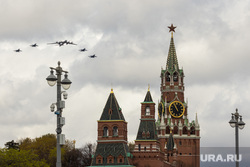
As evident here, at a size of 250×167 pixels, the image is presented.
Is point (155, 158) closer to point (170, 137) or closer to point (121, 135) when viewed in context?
point (121, 135)

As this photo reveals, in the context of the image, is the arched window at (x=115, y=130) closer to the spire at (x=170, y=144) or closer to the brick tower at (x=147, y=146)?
the brick tower at (x=147, y=146)

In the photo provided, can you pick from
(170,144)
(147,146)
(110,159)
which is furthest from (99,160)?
(170,144)

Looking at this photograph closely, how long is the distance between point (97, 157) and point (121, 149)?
5.41 meters

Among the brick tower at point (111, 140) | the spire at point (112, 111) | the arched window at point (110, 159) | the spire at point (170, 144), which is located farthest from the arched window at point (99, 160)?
the spire at point (170, 144)

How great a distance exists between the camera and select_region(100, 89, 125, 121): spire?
153 m

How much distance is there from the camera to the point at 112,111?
15412 centimetres

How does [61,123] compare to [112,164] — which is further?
[112,164]

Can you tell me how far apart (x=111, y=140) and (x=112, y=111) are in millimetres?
6632

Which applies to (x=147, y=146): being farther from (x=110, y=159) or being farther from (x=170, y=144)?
(x=170, y=144)

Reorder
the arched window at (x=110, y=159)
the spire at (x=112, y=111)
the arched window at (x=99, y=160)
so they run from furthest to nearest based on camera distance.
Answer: the spire at (x=112, y=111), the arched window at (x=99, y=160), the arched window at (x=110, y=159)

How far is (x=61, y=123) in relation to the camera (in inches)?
1736

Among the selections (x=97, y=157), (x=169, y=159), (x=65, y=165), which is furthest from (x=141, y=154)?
(x=65, y=165)

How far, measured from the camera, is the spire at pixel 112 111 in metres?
153

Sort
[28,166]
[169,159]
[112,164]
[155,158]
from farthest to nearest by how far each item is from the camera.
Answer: [169,159], [155,158], [112,164], [28,166]
